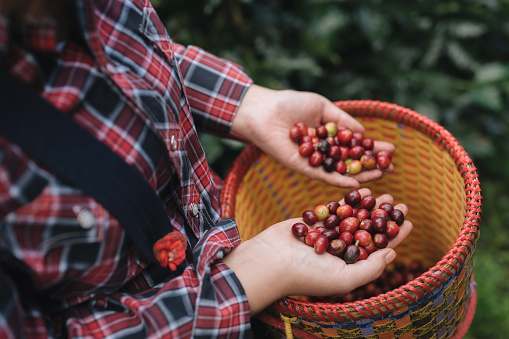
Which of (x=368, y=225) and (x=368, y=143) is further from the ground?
(x=368, y=143)

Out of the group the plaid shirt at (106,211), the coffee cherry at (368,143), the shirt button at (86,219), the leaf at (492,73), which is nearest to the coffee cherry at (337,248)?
the plaid shirt at (106,211)

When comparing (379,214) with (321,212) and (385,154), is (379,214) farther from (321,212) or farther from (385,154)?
(385,154)

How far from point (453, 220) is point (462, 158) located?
27 centimetres

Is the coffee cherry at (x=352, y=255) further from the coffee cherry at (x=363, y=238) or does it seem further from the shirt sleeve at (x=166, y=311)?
the shirt sleeve at (x=166, y=311)

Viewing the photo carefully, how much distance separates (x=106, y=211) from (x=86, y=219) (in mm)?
50

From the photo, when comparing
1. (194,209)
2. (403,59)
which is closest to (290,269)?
(194,209)

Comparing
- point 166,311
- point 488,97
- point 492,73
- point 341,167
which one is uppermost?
point 492,73

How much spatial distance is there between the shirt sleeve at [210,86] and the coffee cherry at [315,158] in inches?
13.9

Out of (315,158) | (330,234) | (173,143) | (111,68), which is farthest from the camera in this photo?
(315,158)

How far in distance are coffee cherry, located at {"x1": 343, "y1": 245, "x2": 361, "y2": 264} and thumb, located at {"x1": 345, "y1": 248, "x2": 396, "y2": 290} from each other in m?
0.02

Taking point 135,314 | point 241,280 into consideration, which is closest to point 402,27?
point 241,280

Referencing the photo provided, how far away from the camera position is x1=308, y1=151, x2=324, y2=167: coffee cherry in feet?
6.03

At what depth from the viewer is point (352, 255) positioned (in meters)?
1.45

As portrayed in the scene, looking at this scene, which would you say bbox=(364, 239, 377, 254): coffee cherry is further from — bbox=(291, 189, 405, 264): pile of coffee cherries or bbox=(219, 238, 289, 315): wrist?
bbox=(219, 238, 289, 315): wrist
